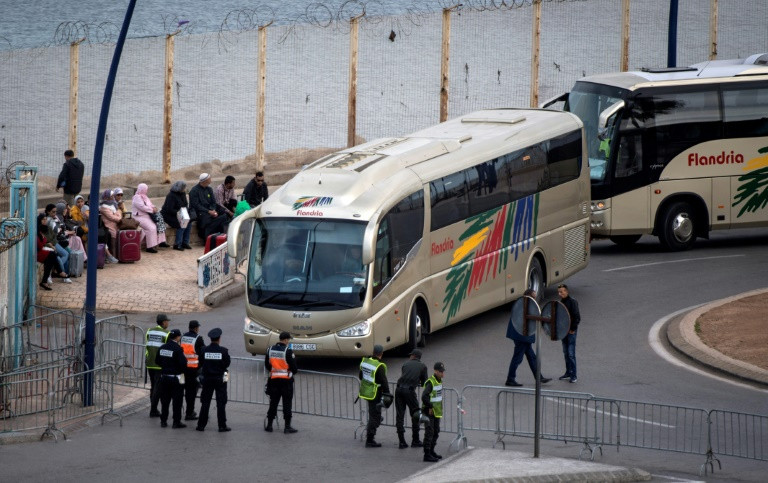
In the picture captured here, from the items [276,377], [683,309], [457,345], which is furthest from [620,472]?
[683,309]

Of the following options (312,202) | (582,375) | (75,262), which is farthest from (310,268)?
(75,262)

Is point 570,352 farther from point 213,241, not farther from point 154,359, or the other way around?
point 213,241

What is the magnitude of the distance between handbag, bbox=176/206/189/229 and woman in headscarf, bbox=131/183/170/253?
1.24ft

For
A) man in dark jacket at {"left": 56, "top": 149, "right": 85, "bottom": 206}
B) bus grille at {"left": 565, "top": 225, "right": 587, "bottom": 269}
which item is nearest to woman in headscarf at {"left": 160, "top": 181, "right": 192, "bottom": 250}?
man in dark jacket at {"left": 56, "top": 149, "right": 85, "bottom": 206}

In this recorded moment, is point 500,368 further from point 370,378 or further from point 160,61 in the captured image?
point 160,61

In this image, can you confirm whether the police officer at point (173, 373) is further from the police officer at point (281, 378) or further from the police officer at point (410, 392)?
the police officer at point (410, 392)

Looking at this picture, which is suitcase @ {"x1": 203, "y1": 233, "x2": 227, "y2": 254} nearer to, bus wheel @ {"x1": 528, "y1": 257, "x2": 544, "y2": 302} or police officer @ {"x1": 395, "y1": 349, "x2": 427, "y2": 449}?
bus wheel @ {"x1": 528, "y1": 257, "x2": 544, "y2": 302}

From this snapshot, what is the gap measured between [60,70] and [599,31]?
15.1 m

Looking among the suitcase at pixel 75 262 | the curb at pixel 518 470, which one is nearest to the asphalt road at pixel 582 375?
the curb at pixel 518 470

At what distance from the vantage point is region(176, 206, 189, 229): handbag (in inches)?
1176

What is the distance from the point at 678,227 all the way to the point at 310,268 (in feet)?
38.3

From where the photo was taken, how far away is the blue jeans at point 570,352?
2130 centimetres

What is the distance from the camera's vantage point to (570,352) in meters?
21.4

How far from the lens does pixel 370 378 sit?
60.1ft
